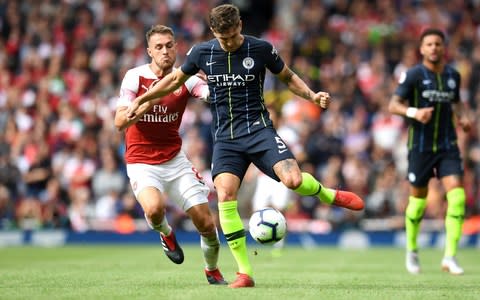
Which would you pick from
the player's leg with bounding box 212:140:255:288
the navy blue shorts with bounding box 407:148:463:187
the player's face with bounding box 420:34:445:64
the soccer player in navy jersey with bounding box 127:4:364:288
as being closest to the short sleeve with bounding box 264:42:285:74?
the soccer player in navy jersey with bounding box 127:4:364:288

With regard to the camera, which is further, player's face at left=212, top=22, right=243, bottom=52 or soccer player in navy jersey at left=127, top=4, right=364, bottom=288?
soccer player in navy jersey at left=127, top=4, right=364, bottom=288

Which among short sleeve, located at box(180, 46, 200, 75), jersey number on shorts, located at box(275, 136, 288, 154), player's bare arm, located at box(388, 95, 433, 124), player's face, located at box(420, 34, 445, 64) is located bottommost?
player's bare arm, located at box(388, 95, 433, 124)

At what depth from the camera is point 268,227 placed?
9.84 m

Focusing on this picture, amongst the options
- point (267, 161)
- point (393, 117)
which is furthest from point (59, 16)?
point (267, 161)

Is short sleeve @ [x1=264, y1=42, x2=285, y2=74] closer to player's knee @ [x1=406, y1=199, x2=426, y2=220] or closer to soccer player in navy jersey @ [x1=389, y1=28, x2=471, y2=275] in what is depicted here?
soccer player in navy jersey @ [x1=389, y1=28, x2=471, y2=275]

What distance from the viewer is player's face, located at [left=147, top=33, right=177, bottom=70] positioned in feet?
35.6

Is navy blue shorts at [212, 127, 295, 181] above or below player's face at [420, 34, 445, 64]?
below

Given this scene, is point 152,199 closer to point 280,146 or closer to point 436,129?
point 280,146

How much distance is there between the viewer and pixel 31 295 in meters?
8.96

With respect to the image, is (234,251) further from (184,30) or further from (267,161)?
(184,30)

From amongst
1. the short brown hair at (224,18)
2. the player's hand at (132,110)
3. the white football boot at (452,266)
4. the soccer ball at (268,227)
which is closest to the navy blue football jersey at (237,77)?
the short brown hair at (224,18)

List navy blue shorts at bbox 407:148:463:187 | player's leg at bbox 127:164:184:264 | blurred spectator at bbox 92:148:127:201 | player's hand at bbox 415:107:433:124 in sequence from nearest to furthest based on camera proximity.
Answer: player's leg at bbox 127:164:184:264 → player's hand at bbox 415:107:433:124 → navy blue shorts at bbox 407:148:463:187 → blurred spectator at bbox 92:148:127:201

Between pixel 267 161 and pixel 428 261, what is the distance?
663 cm

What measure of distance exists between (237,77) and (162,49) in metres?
1.30
